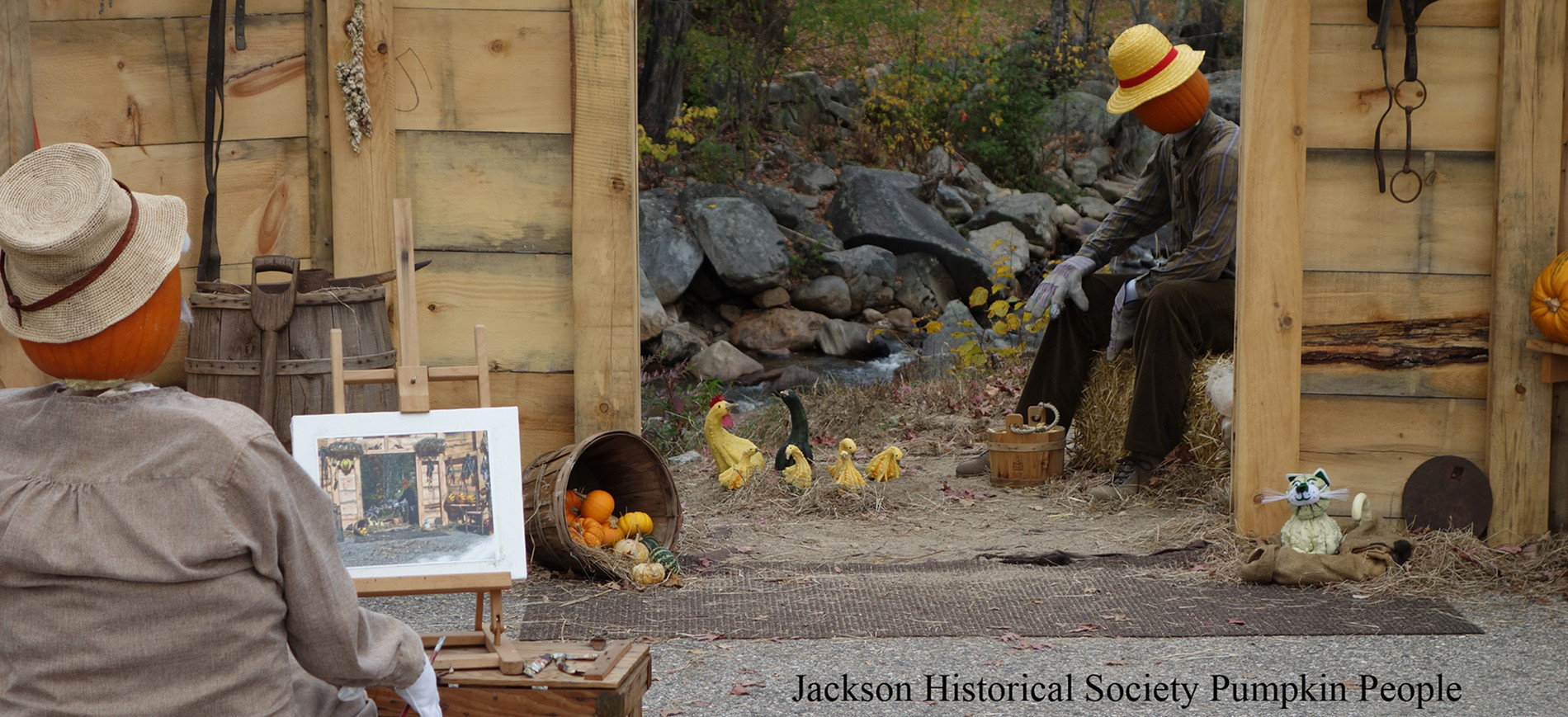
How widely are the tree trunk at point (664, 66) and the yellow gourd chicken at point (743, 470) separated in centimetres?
869

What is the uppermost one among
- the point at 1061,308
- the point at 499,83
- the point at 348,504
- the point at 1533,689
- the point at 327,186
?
the point at 499,83

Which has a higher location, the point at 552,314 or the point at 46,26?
the point at 46,26

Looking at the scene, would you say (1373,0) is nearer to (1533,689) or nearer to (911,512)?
(1533,689)

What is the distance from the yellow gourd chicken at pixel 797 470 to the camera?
527cm

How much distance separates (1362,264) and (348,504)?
325 centimetres

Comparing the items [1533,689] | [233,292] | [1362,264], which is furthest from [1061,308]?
[233,292]

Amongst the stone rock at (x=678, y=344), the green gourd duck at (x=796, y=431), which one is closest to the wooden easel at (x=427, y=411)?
the green gourd duck at (x=796, y=431)

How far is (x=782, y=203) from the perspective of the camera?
13094 mm

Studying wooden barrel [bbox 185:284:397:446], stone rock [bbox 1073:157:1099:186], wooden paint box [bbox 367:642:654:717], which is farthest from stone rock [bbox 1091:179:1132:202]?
wooden paint box [bbox 367:642:654:717]

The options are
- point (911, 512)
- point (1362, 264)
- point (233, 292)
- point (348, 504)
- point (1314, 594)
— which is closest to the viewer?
point (348, 504)

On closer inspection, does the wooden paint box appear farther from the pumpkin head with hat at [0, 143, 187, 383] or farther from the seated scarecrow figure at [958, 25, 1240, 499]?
the seated scarecrow figure at [958, 25, 1240, 499]

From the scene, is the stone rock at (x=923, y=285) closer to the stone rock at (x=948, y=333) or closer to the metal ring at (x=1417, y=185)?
the stone rock at (x=948, y=333)

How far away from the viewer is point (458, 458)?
264cm

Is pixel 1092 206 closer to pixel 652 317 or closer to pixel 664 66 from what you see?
pixel 664 66
